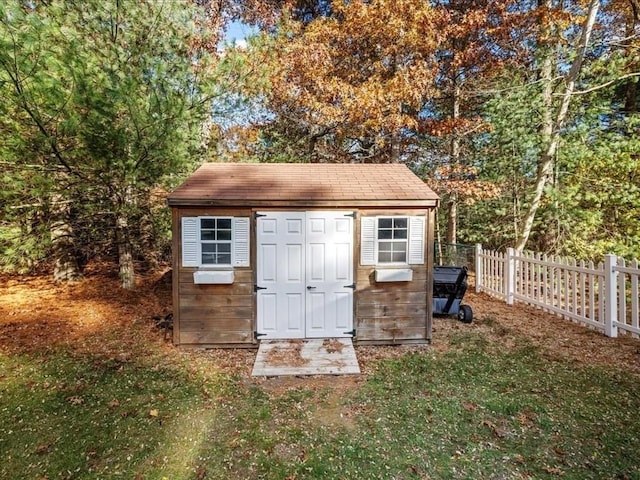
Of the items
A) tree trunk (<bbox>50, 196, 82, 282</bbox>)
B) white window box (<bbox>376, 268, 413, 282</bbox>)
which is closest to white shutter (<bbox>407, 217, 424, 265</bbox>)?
white window box (<bbox>376, 268, 413, 282</bbox>)

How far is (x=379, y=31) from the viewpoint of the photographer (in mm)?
9914

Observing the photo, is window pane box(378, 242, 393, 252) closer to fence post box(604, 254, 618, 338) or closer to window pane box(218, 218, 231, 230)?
window pane box(218, 218, 231, 230)

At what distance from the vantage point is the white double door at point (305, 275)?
540 centimetres

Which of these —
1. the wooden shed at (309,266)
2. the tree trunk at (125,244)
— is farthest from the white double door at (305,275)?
the tree trunk at (125,244)

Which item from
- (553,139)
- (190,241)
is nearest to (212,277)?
(190,241)

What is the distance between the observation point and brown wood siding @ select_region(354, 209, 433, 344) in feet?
18.0

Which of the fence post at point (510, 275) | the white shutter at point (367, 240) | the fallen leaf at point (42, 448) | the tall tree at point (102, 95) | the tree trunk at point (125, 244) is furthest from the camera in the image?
the fence post at point (510, 275)

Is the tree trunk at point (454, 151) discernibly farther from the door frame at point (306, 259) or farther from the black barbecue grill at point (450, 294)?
the door frame at point (306, 259)

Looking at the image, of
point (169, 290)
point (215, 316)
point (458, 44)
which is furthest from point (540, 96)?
point (169, 290)

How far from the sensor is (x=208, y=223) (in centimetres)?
527

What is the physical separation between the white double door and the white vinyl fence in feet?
13.1

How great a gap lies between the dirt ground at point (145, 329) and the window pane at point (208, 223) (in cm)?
194

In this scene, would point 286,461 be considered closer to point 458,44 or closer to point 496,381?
point 496,381

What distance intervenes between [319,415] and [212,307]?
251 cm
